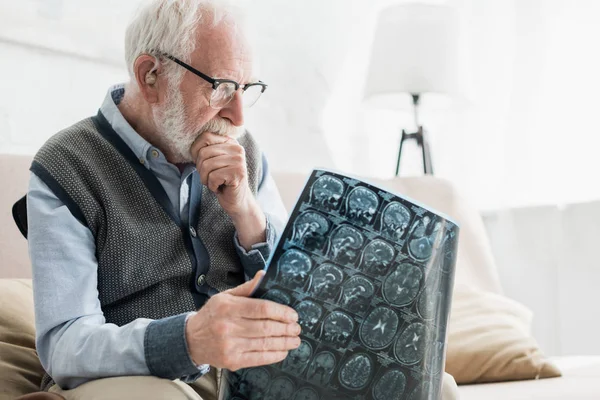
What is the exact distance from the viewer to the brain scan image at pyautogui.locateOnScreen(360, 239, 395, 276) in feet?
2.93


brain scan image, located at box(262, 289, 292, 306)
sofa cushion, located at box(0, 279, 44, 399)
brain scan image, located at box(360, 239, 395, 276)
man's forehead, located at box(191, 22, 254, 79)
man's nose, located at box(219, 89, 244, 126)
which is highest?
man's forehead, located at box(191, 22, 254, 79)

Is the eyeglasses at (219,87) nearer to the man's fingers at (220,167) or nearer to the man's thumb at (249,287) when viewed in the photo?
the man's fingers at (220,167)

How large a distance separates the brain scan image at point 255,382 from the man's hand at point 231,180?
367mm

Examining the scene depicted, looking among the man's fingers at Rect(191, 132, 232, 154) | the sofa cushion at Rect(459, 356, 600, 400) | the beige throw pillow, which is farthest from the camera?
the beige throw pillow

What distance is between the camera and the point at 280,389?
0.90m

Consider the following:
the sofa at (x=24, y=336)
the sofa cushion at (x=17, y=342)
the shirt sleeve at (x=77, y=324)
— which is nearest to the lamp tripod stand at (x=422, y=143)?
the sofa at (x=24, y=336)

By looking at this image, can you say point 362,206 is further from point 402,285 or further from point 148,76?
point 148,76

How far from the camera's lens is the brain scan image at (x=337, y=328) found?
35.1 inches

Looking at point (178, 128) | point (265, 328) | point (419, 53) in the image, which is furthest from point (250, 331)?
point (419, 53)

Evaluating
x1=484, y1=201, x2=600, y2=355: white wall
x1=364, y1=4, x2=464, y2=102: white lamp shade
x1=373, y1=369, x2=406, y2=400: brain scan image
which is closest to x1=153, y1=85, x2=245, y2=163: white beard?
x1=373, y1=369, x2=406, y2=400: brain scan image

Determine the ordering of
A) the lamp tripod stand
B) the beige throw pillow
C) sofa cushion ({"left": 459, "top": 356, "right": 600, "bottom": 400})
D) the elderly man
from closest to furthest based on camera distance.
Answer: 1. the elderly man
2. sofa cushion ({"left": 459, "top": 356, "right": 600, "bottom": 400})
3. the beige throw pillow
4. the lamp tripod stand

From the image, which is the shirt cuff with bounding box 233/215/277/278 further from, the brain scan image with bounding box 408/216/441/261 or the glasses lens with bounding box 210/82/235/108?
the brain scan image with bounding box 408/216/441/261

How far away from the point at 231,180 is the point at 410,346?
42 cm

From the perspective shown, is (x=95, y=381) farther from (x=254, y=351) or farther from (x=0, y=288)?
(x=0, y=288)
